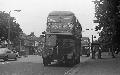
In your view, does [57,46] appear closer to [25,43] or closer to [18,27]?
[18,27]

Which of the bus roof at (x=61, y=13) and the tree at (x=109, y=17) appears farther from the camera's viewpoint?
the bus roof at (x=61, y=13)

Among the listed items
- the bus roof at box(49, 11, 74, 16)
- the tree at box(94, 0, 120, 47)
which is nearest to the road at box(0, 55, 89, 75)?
the tree at box(94, 0, 120, 47)

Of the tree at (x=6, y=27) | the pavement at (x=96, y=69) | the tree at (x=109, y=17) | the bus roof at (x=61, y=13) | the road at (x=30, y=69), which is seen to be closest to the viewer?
the pavement at (x=96, y=69)

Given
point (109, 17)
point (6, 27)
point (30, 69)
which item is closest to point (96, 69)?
point (30, 69)

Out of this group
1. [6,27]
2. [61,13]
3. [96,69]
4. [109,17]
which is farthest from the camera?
[6,27]

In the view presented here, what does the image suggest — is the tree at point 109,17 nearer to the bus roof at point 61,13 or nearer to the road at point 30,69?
the bus roof at point 61,13

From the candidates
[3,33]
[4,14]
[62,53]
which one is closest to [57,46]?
[62,53]

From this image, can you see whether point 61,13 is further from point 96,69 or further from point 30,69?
point 96,69

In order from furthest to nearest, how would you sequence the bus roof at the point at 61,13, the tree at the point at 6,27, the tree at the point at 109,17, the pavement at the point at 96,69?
the tree at the point at 6,27
the bus roof at the point at 61,13
the tree at the point at 109,17
the pavement at the point at 96,69

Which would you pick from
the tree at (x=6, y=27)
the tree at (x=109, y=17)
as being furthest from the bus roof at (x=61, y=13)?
the tree at (x=6, y=27)

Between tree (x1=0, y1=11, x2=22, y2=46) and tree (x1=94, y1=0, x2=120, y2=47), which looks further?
tree (x1=0, y1=11, x2=22, y2=46)

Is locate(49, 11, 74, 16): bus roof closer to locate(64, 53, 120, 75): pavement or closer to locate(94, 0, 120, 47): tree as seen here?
Answer: locate(94, 0, 120, 47): tree

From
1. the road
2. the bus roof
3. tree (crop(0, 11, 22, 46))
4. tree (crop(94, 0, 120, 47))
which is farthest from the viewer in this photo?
tree (crop(0, 11, 22, 46))

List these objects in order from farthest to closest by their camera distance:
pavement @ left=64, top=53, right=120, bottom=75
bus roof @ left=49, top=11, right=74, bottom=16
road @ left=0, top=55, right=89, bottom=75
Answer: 1. bus roof @ left=49, top=11, right=74, bottom=16
2. road @ left=0, top=55, right=89, bottom=75
3. pavement @ left=64, top=53, right=120, bottom=75
